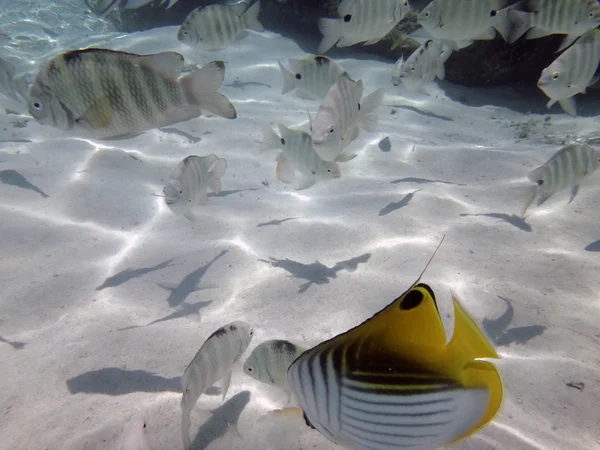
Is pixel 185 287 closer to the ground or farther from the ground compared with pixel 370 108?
closer to the ground

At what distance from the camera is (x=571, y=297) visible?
2895 mm

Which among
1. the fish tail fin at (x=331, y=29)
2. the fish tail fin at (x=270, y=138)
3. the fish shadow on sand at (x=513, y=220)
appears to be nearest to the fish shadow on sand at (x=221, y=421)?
the fish tail fin at (x=270, y=138)

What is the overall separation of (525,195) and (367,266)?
6.33ft

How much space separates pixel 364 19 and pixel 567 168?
246 cm

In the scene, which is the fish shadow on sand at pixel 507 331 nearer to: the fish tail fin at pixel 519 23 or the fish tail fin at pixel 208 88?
the fish tail fin at pixel 208 88

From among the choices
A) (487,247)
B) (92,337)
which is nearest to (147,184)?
(92,337)

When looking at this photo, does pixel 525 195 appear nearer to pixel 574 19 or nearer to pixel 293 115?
pixel 574 19

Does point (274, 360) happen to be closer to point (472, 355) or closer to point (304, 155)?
point (472, 355)

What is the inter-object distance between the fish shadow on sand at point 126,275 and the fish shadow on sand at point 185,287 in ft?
0.84

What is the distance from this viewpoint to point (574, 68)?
4.04m

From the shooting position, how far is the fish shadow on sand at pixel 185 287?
324cm

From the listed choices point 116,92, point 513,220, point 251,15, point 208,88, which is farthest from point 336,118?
point 251,15

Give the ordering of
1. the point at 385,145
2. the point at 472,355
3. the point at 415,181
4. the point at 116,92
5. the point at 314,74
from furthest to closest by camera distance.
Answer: the point at 385,145 < the point at 415,181 < the point at 314,74 < the point at 116,92 < the point at 472,355

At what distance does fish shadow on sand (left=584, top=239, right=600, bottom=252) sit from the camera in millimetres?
3343
